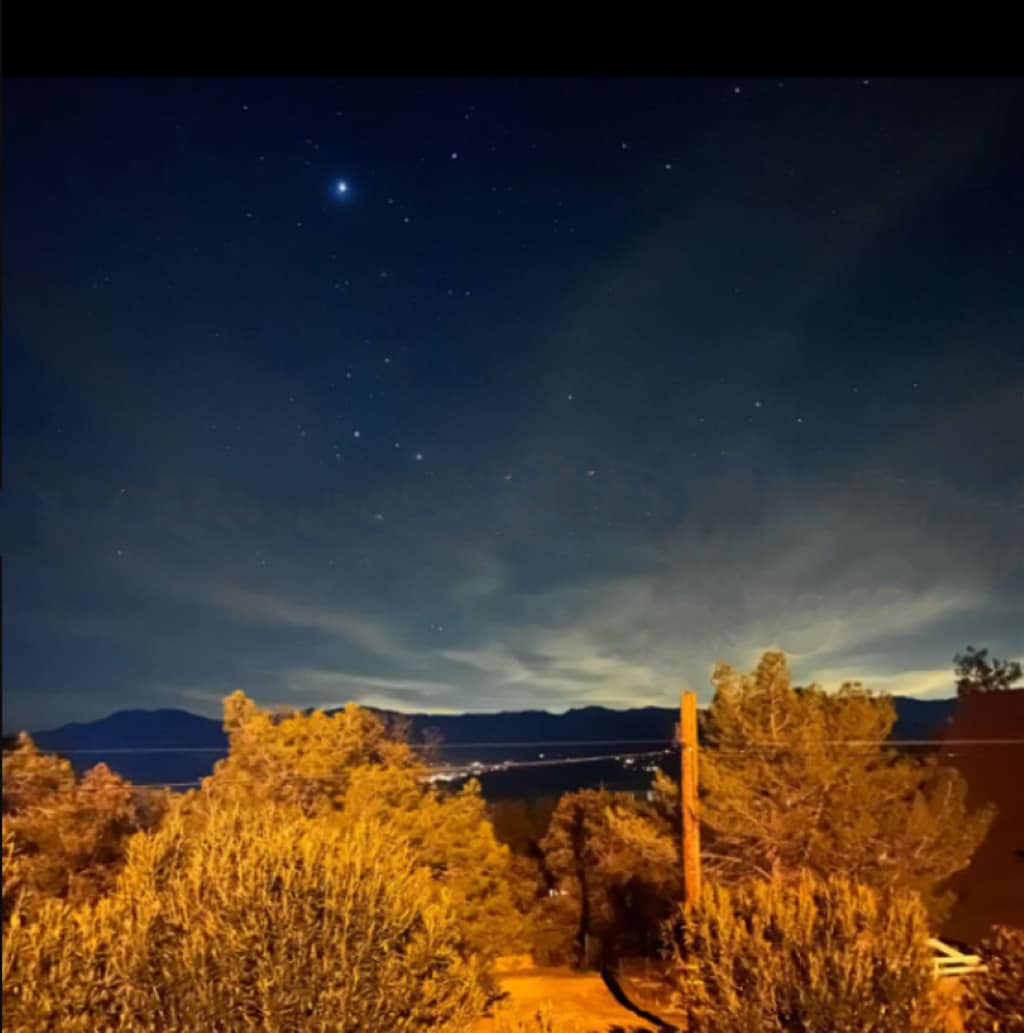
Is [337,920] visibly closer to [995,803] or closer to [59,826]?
[59,826]

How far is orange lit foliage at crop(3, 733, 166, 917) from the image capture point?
139 inches

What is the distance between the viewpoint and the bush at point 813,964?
5.52 meters

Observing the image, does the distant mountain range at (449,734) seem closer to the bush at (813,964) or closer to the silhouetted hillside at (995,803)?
the silhouetted hillside at (995,803)

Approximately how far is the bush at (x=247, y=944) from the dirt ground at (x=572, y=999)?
17.2 feet

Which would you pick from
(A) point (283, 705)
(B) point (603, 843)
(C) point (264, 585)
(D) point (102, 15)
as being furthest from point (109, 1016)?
(B) point (603, 843)

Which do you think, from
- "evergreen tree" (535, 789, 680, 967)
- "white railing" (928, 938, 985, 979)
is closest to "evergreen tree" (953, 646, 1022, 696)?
"evergreen tree" (535, 789, 680, 967)

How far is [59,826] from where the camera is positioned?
5168 mm

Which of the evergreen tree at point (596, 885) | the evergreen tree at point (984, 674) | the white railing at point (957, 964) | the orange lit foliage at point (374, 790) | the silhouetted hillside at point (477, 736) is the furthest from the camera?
the evergreen tree at point (984, 674)

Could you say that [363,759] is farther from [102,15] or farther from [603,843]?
[102,15]

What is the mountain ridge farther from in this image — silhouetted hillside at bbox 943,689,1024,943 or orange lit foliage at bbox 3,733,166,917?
silhouetted hillside at bbox 943,689,1024,943

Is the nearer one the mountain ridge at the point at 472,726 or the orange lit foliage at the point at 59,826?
the orange lit foliage at the point at 59,826

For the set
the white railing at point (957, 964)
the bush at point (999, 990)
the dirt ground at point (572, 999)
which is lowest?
the dirt ground at point (572, 999)

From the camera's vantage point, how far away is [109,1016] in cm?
404

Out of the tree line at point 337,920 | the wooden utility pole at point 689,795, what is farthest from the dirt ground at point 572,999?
the wooden utility pole at point 689,795
